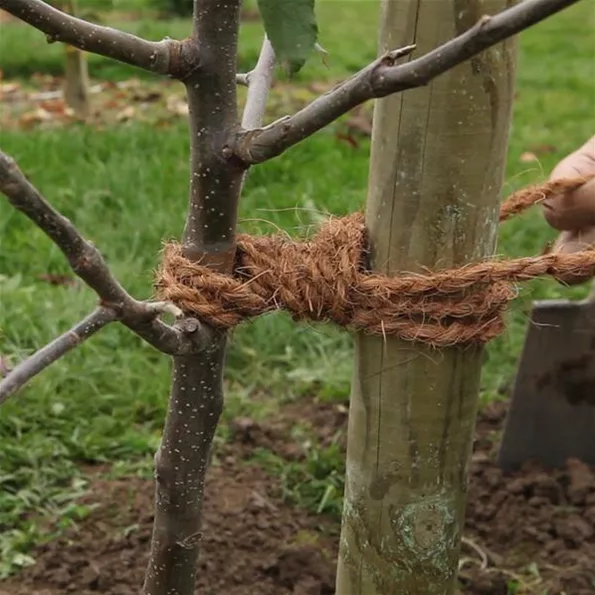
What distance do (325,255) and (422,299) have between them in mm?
135

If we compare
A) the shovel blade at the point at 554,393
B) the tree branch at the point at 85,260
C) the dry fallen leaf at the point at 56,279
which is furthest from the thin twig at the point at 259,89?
the dry fallen leaf at the point at 56,279

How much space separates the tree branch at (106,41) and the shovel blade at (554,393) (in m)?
1.16

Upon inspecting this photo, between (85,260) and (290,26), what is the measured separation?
287mm

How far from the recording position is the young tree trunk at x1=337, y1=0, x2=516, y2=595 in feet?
3.93

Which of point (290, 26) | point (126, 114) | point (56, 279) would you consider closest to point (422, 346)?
point (290, 26)

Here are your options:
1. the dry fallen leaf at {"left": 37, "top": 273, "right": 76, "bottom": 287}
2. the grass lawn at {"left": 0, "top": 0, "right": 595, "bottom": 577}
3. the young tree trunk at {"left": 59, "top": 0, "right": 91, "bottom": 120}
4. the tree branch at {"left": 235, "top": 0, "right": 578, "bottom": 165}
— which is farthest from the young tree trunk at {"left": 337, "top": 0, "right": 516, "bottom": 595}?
the young tree trunk at {"left": 59, "top": 0, "right": 91, "bottom": 120}

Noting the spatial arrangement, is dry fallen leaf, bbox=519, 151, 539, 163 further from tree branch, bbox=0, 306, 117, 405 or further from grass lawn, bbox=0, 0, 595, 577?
tree branch, bbox=0, 306, 117, 405

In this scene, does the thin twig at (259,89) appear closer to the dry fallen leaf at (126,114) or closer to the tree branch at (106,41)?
the tree branch at (106,41)

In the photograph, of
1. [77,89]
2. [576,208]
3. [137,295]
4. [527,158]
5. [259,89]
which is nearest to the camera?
[259,89]

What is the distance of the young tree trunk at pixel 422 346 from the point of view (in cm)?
120

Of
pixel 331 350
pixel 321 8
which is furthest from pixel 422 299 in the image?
pixel 321 8

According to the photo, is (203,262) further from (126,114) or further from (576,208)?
(126,114)

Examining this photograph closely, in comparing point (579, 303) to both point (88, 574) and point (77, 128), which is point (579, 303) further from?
point (77, 128)

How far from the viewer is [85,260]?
2.86 feet
